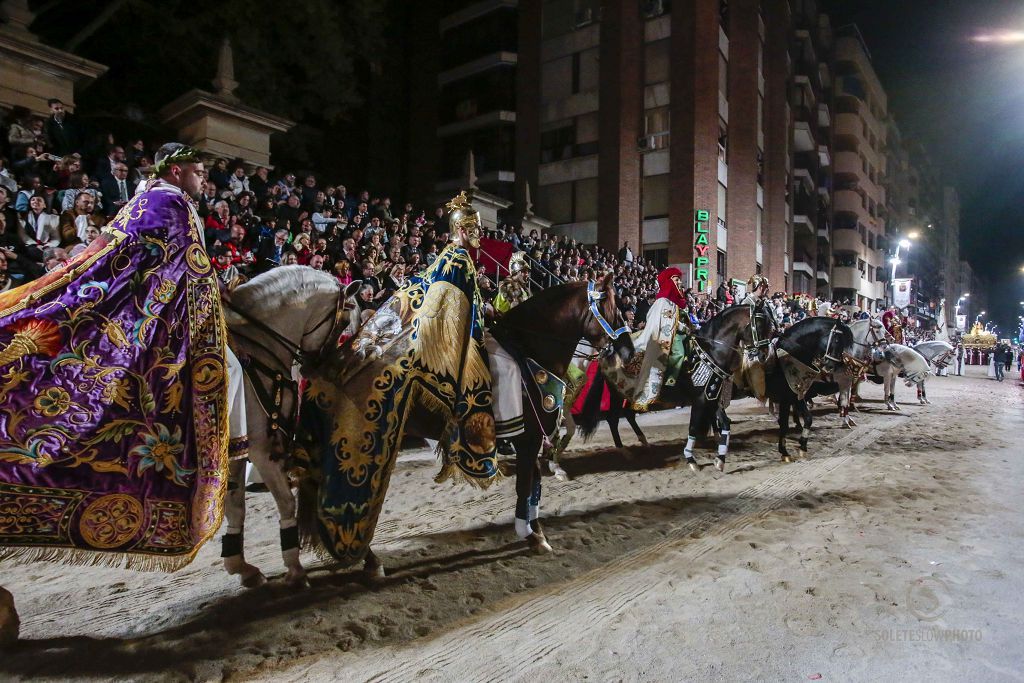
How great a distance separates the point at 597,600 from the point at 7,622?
3.34m

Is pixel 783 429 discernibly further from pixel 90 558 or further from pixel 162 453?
pixel 90 558

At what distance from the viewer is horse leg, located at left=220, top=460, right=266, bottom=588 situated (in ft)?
12.4

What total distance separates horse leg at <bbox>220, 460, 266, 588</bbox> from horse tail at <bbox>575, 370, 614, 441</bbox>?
5.20 m

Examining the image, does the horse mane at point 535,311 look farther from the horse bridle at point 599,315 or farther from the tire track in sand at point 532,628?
the tire track in sand at point 532,628

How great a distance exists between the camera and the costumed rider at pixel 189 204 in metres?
3.19

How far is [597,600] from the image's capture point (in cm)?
391

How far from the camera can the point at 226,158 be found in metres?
11.3

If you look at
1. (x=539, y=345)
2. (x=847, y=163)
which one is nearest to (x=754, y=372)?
(x=539, y=345)

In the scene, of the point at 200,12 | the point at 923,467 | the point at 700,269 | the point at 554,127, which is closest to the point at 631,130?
the point at 554,127

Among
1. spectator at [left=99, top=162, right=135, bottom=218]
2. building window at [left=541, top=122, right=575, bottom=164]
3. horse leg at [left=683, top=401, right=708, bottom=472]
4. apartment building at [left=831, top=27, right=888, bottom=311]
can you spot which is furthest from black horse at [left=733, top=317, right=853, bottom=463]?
apartment building at [left=831, top=27, right=888, bottom=311]

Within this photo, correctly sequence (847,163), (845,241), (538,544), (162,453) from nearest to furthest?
(162,453) → (538,544) → (845,241) → (847,163)

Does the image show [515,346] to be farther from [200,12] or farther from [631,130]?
[631,130]

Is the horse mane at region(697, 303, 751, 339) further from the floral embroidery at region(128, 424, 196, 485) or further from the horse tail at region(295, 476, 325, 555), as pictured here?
the floral embroidery at region(128, 424, 196, 485)

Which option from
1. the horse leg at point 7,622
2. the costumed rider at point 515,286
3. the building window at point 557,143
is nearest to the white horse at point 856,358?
the costumed rider at point 515,286
